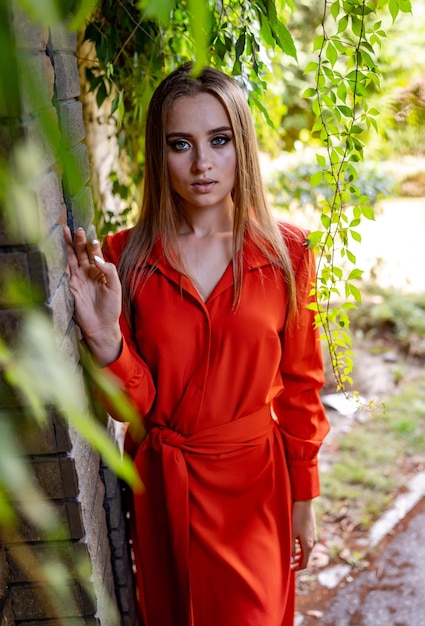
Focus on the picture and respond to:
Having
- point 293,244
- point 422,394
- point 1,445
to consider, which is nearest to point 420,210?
point 422,394

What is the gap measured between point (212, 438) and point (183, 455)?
0.09 meters

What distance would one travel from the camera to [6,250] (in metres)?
1.06

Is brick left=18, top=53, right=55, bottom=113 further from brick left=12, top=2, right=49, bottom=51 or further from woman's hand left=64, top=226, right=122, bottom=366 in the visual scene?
woman's hand left=64, top=226, right=122, bottom=366

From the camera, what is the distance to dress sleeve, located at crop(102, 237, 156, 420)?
1607 mm

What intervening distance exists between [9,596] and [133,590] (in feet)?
2.34

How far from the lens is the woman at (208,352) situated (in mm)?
1726

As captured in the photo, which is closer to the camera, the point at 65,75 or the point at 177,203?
the point at 65,75

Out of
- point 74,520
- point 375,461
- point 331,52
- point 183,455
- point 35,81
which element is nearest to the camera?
point 35,81

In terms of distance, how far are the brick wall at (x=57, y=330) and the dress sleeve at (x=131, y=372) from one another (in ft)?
0.71

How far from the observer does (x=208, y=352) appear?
1.75m

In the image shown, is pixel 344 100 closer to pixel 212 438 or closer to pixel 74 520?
pixel 212 438

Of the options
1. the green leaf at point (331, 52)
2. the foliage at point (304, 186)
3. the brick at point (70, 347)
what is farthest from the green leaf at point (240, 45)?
the foliage at point (304, 186)

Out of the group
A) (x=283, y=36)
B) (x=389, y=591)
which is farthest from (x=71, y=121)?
(x=389, y=591)

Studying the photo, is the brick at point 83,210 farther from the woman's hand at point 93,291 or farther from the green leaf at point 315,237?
the green leaf at point 315,237
